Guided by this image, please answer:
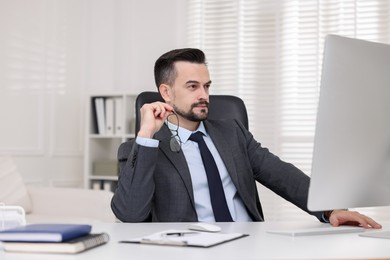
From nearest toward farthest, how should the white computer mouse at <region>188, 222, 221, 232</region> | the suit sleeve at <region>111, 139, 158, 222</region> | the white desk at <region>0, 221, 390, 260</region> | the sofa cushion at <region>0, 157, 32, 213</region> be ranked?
the white desk at <region>0, 221, 390, 260</region> < the white computer mouse at <region>188, 222, 221, 232</region> < the suit sleeve at <region>111, 139, 158, 222</region> < the sofa cushion at <region>0, 157, 32, 213</region>

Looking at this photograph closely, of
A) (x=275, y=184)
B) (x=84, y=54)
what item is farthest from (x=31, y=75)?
(x=275, y=184)

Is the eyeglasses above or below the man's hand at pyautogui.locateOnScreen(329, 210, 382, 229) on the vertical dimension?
above

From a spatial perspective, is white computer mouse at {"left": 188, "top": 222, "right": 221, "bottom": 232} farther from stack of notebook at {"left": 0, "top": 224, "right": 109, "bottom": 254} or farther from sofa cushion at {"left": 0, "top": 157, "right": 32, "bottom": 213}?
sofa cushion at {"left": 0, "top": 157, "right": 32, "bottom": 213}

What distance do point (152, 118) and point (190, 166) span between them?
302 millimetres

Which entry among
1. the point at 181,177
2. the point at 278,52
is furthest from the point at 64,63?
the point at 181,177

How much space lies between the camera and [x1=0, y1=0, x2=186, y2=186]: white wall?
15.0 ft

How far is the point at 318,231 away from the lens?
5.43 ft

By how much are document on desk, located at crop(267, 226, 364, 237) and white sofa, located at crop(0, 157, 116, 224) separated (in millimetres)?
2127

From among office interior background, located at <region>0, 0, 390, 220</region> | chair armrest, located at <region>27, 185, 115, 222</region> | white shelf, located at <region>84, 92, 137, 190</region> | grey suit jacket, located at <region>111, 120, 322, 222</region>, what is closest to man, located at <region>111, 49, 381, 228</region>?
grey suit jacket, located at <region>111, 120, 322, 222</region>

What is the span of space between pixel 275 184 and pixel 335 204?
2.84ft

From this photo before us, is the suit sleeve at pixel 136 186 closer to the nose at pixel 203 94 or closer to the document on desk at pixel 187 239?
the nose at pixel 203 94

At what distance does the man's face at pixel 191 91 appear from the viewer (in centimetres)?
246

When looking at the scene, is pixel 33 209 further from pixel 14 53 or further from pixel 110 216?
pixel 14 53

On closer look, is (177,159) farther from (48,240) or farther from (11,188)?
(11,188)
